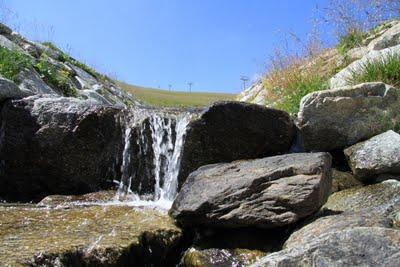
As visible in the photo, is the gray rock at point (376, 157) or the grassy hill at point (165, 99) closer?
the gray rock at point (376, 157)

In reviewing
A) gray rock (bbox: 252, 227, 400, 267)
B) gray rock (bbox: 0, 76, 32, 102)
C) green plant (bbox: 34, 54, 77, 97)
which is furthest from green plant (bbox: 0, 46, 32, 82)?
gray rock (bbox: 252, 227, 400, 267)

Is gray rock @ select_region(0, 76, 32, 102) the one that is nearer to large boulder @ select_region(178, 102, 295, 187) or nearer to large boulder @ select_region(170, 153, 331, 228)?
large boulder @ select_region(178, 102, 295, 187)

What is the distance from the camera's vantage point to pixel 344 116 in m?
6.73

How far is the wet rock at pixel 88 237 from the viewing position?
396cm

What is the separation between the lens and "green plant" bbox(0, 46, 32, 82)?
9477mm

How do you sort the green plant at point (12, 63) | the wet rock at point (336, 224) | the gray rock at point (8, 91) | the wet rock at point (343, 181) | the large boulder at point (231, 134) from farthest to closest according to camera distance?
the green plant at point (12, 63)
the gray rock at point (8, 91)
the large boulder at point (231, 134)
the wet rock at point (343, 181)
the wet rock at point (336, 224)

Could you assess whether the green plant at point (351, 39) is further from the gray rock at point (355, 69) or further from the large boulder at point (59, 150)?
the large boulder at point (59, 150)

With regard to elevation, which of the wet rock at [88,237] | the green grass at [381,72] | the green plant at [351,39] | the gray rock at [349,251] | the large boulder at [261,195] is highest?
the green plant at [351,39]

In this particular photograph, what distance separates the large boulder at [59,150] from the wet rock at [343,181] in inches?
114

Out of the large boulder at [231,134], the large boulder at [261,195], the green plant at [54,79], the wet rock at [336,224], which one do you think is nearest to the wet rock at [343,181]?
the large boulder at [261,195]

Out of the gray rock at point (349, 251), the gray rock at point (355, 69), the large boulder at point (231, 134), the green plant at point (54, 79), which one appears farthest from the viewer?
the green plant at point (54, 79)

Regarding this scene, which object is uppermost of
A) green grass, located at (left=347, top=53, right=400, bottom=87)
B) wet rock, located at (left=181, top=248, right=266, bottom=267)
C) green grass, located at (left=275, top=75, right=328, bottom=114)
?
green grass, located at (left=347, top=53, right=400, bottom=87)

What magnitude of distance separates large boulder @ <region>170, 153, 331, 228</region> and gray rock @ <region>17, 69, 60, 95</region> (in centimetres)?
A: 543

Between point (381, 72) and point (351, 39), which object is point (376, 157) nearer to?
point (381, 72)
